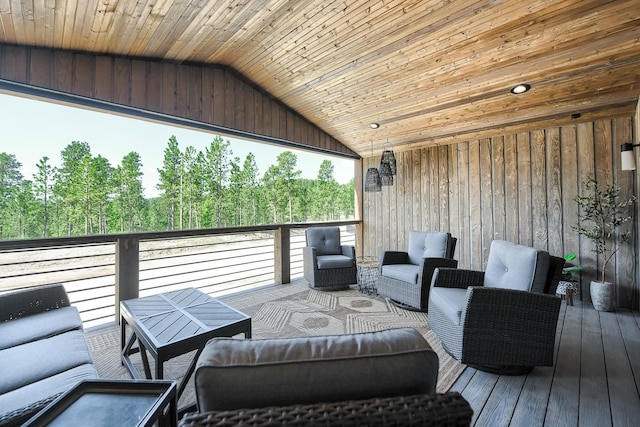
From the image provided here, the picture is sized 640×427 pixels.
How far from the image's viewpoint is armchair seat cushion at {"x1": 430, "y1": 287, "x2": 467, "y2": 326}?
6.93ft

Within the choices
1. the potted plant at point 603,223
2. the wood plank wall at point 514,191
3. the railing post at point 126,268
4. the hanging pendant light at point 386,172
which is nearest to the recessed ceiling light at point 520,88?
the wood plank wall at point 514,191

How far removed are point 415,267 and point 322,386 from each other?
9.69 ft

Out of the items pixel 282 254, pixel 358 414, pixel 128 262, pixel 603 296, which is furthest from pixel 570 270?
pixel 128 262

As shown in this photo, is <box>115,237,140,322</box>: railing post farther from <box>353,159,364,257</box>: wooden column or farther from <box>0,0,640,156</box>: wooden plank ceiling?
<box>353,159,364,257</box>: wooden column

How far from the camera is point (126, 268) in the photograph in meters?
2.98

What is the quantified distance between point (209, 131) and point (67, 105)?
1351 mm

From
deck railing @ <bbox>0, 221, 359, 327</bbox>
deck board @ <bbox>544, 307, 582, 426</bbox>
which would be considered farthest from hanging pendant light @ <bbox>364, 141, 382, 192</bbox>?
deck board @ <bbox>544, 307, 582, 426</bbox>

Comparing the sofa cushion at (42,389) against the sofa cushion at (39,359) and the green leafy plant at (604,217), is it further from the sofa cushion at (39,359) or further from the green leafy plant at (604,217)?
the green leafy plant at (604,217)

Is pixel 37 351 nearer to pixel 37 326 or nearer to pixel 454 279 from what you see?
pixel 37 326

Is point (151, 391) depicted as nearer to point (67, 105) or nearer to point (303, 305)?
point (303, 305)

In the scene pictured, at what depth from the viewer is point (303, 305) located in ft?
11.4

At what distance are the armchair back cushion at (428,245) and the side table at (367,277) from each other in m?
0.55

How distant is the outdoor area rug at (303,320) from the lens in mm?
2117

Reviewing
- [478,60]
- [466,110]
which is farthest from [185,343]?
[466,110]
